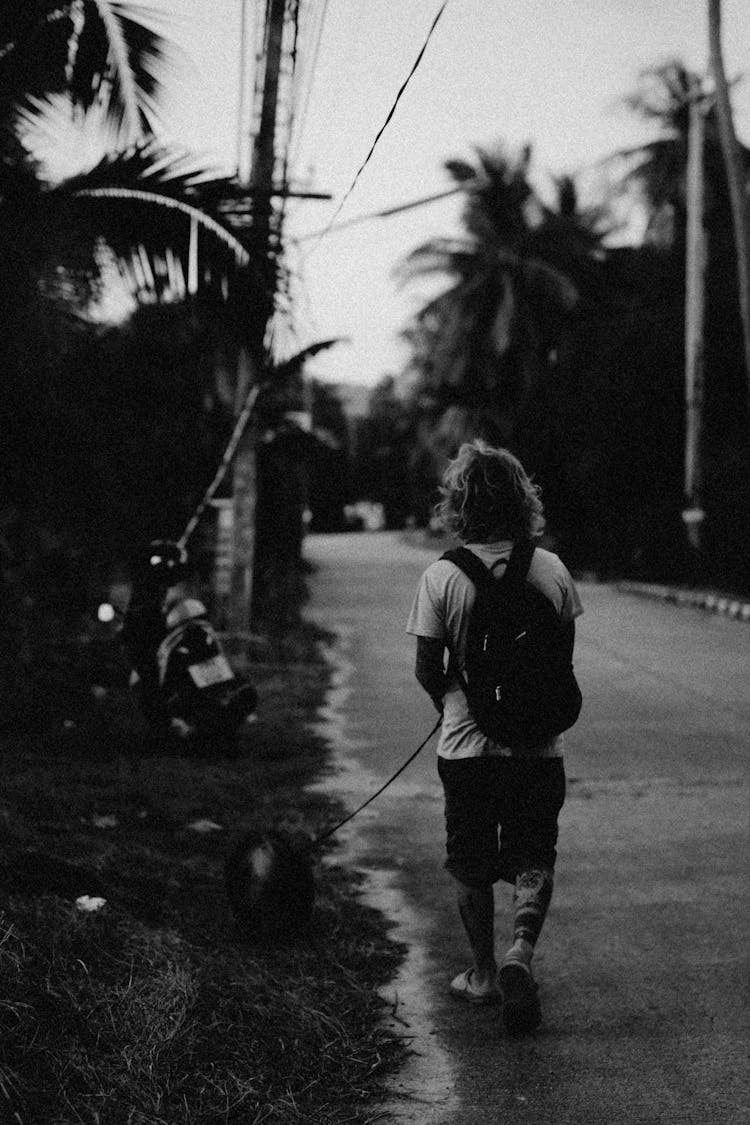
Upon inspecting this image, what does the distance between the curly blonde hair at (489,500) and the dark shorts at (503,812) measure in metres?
0.71

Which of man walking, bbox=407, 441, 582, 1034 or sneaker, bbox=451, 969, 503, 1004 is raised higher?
man walking, bbox=407, 441, 582, 1034

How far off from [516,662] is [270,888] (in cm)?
137

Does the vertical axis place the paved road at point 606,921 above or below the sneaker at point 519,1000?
below

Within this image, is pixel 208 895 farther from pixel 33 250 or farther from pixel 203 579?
pixel 203 579

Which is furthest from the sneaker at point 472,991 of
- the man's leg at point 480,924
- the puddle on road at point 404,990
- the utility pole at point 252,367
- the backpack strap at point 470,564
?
the utility pole at point 252,367

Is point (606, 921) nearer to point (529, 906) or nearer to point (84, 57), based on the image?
point (529, 906)

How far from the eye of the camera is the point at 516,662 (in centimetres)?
402

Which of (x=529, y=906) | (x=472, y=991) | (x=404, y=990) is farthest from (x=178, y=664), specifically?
(x=529, y=906)

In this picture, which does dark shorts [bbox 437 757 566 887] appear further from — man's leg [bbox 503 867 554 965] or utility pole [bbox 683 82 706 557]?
utility pole [bbox 683 82 706 557]

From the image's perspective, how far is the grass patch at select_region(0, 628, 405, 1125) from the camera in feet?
10.9

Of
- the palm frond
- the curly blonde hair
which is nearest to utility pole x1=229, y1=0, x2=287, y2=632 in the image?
the palm frond

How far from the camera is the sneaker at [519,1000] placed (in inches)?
157

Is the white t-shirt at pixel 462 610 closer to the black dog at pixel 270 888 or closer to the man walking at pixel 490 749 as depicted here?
the man walking at pixel 490 749

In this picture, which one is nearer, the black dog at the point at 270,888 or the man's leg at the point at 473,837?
the man's leg at the point at 473,837
